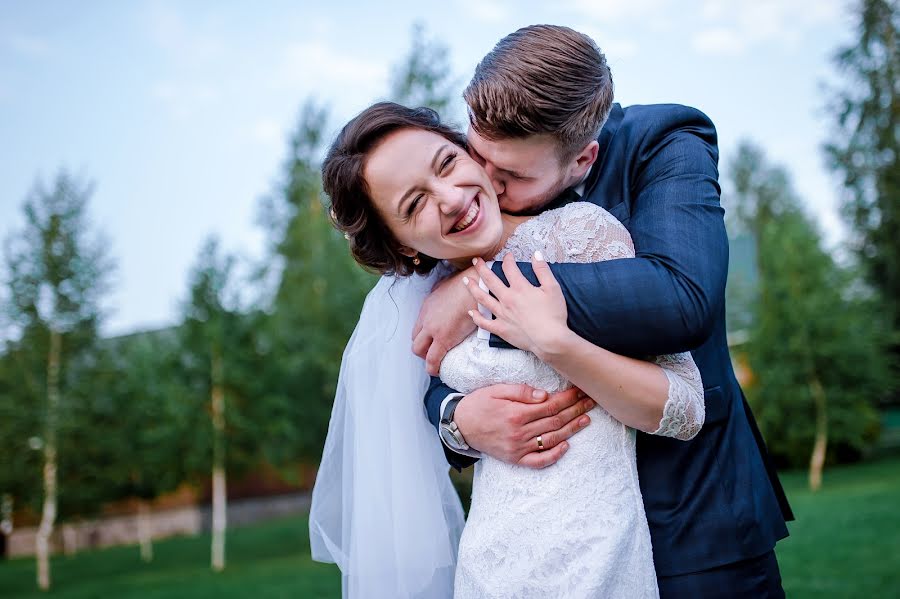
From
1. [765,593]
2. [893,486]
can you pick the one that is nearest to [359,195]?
[765,593]

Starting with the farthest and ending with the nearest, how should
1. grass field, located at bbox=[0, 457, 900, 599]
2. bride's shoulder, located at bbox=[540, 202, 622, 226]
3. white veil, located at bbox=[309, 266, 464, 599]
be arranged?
grass field, located at bbox=[0, 457, 900, 599], white veil, located at bbox=[309, 266, 464, 599], bride's shoulder, located at bbox=[540, 202, 622, 226]

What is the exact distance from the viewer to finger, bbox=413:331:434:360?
238cm

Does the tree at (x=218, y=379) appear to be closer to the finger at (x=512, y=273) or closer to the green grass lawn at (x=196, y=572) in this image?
the green grass lawn at (x=196, y=572)

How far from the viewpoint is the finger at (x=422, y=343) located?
2385 mm

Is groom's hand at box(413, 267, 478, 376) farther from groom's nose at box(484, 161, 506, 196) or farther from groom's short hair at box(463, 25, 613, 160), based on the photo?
groom's short hair at box(463, 25, 613, 160)

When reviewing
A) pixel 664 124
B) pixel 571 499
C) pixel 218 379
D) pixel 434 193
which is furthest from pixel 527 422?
pixel 218 379

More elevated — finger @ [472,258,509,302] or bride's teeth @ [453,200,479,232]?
bride's teeth @ [453,200,479,232]

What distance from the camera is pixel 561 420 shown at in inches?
82.1

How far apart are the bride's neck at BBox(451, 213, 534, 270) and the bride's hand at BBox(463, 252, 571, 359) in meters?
0.16

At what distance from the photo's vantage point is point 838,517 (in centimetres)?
1321

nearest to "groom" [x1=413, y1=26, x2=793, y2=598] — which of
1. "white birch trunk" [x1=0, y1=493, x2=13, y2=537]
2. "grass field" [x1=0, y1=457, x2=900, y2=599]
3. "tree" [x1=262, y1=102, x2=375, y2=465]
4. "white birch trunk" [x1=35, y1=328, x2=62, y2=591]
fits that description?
"grass field" [x1=0, y1=457, x2=900, y2=599]

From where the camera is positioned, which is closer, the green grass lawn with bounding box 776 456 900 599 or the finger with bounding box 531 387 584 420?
the finger with bounding box 531 387 584 420

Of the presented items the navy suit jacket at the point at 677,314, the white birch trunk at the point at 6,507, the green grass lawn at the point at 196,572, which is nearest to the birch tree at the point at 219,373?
the green grass lawn at the point at 196,572

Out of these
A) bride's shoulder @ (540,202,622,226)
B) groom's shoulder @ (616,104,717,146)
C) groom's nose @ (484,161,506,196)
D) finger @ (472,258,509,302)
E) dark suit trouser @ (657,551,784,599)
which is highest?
groom's shoulder @ (616,104,717,146)
